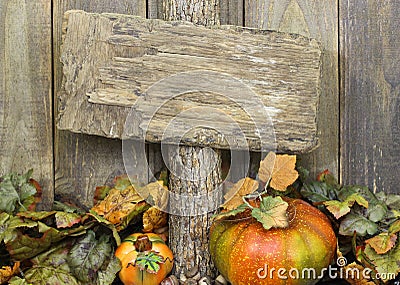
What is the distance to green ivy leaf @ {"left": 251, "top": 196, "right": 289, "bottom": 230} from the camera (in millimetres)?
1612

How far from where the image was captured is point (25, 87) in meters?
1.88

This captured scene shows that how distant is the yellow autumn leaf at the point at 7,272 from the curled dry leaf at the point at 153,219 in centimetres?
38

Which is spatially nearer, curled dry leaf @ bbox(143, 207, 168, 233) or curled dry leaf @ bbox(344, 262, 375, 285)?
curled dry leaf @ bbox(344, 262, 375, 285)

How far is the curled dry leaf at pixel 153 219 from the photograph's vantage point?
1.83 metres

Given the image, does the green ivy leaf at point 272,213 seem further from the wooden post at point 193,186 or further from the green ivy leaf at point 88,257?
the green ivy leaf at point 88,257

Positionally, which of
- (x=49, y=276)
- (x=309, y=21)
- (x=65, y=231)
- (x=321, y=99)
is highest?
(x=309, y=21)

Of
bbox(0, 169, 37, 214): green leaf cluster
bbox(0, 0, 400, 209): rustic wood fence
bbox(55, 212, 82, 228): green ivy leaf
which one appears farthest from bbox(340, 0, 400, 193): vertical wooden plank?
bbox(0, 169, 37, 214): green leaf cluster

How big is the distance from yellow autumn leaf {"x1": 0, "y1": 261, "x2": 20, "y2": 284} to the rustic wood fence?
30 centimetres

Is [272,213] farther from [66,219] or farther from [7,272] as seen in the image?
[7,272]

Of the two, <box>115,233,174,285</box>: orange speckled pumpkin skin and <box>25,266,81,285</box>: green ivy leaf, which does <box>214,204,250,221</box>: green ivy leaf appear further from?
<box>25,266,81,285</box>: green ivy leaf

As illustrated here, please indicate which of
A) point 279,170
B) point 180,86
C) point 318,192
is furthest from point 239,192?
point 180,86

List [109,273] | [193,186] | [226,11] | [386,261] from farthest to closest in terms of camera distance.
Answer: [226,11] → [193,186] → [109,273] → [386,261]

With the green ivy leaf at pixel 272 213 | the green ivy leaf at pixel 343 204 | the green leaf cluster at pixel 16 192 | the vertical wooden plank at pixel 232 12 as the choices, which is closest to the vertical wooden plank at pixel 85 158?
the green leaf cluster at pixel 16 192

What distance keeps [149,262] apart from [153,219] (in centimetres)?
20
